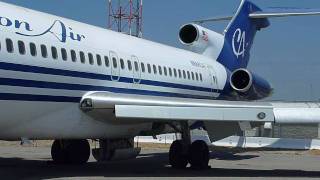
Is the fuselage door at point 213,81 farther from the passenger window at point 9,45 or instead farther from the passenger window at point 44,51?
the passenger window at point 9,45

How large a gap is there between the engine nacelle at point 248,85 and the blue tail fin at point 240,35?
6.85 ft

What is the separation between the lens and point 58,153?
17.5m

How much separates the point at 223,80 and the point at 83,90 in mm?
9280

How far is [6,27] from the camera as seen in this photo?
1165cm

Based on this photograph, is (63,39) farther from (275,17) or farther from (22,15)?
(275,17)

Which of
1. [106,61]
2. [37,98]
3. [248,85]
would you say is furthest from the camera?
[248,85]

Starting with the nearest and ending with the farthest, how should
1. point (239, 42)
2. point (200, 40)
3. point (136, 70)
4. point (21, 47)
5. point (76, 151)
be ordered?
1. point (21, 47)
2. point (136, 70)
3. point (76, 151)
4. point (200, 40)
5. point (239, 42)

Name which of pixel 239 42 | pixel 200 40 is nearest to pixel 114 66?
pixel 200 40

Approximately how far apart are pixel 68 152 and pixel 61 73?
5348 millimetres

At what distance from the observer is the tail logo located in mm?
23922

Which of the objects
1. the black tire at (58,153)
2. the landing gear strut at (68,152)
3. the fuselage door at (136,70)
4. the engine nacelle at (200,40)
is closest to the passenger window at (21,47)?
the fuselage door at (136,70)

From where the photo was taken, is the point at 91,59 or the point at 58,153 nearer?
the point at 91,59

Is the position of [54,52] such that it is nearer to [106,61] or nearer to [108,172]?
[106,61]

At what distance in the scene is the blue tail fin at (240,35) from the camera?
23.5 metres
